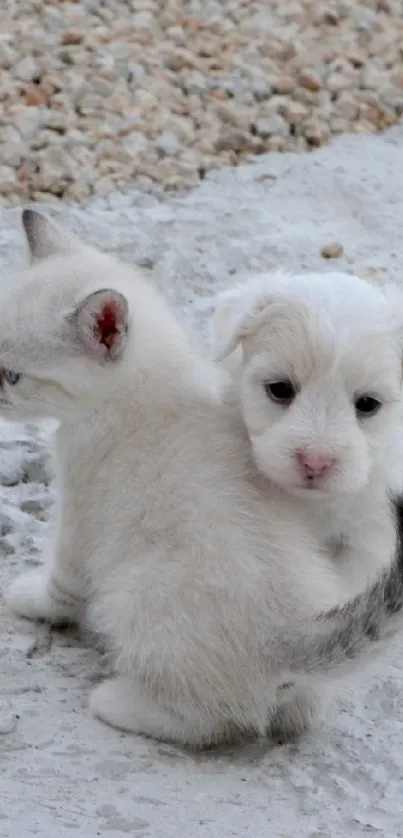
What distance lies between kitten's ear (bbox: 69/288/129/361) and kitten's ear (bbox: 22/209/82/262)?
0.45 meters

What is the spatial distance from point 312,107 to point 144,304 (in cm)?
349

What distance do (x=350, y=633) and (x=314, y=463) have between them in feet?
1.20

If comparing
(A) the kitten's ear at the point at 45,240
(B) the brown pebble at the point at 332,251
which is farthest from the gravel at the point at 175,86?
(A) the kitten's ear at the point at 45,240

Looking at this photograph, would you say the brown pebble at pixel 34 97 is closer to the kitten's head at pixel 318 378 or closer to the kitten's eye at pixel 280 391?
the kitten's head at pixel 318 378

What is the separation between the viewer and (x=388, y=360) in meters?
3.34

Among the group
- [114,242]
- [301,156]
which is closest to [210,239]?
[114,242]

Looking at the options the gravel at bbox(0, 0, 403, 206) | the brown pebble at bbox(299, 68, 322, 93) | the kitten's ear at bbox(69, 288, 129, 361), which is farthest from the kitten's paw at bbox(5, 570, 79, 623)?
the brown pebble at bbox(299, 68, 322, 93)

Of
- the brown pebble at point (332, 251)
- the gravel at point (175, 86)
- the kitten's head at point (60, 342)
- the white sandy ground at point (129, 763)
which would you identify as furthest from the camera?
the gravel at point (175, 86)

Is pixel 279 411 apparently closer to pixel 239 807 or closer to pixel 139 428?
pixel 139 428

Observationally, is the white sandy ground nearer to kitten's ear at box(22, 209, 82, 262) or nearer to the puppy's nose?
the puppy's nose

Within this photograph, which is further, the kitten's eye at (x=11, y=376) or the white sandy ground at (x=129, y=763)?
the kitten's eye at (x=11, y=376)

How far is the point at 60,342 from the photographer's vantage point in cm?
345

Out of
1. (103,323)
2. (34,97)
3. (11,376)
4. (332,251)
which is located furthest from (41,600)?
(34,97)

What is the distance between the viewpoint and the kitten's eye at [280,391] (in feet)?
10.9
